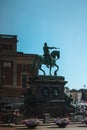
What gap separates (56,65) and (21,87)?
116ft

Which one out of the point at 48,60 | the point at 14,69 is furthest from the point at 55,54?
the point at 14,69

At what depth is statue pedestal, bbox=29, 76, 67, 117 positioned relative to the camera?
143 feet

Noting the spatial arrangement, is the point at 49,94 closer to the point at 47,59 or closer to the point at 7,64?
the point at 47,59

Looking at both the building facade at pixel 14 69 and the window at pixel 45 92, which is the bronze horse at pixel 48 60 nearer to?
the window at pixel 45 92

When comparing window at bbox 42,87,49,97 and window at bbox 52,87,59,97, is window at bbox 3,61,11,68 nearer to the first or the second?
window at bbox 52,87,59,97

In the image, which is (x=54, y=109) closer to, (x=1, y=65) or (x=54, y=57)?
(x=54, y=57)

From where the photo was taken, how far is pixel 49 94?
44594 mm

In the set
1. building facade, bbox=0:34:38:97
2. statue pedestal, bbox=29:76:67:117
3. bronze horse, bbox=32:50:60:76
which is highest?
building facade, bbox=0:34:38:97

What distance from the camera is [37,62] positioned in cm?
4600

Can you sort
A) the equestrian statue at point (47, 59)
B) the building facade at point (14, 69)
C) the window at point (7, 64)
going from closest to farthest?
the equestrian statue at point (47, 59)
the building facade at point (14, 69)
the window at point (7, 64)

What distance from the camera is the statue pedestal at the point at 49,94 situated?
4353 centimetres

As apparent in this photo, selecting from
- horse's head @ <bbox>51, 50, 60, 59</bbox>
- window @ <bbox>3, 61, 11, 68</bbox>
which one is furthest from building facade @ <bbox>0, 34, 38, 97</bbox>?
horse's head @ <bbox>51, 50, 60, 59</bbox>

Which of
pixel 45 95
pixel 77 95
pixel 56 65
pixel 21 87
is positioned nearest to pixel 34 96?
pixel 45 95

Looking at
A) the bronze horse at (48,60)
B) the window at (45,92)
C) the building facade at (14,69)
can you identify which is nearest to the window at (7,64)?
the building facade at (14,69)
